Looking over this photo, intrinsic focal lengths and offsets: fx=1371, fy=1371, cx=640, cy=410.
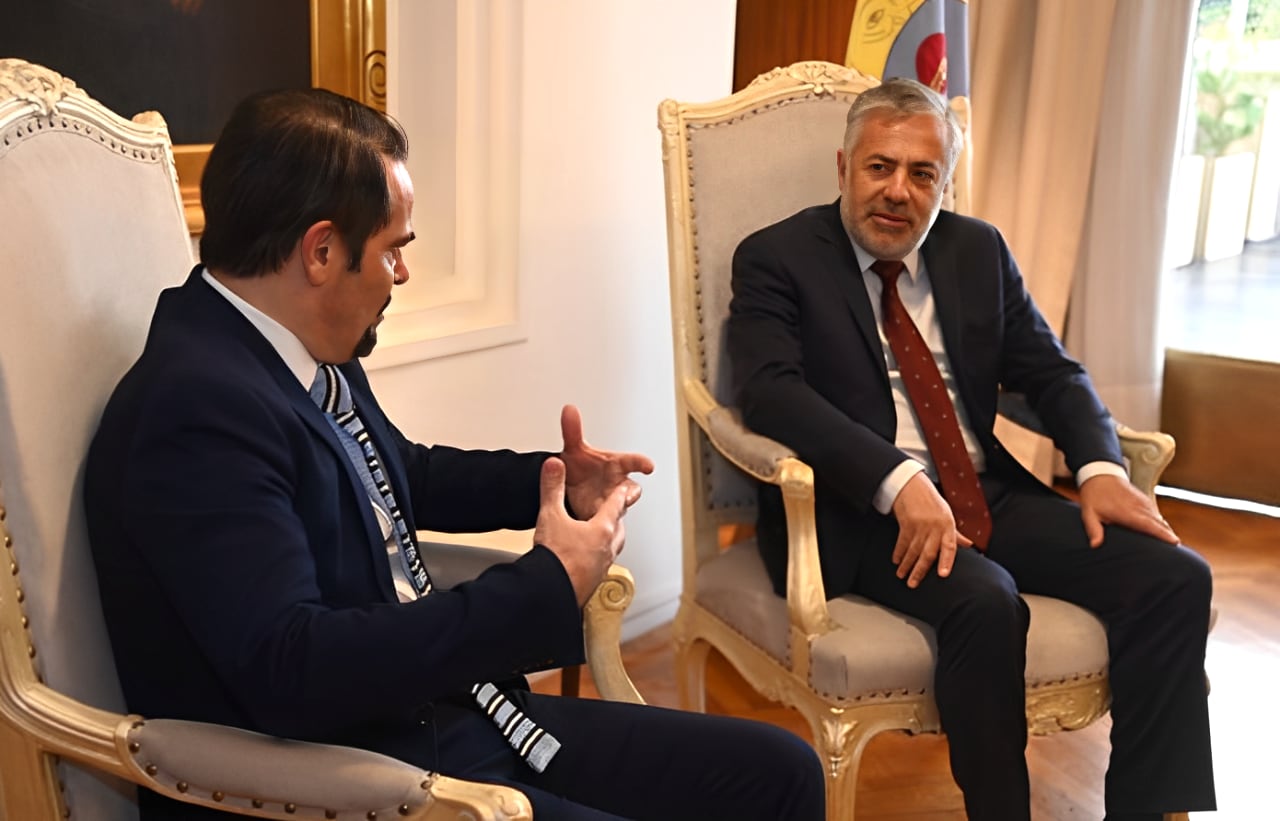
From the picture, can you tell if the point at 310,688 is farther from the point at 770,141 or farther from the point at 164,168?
the point at 770,141

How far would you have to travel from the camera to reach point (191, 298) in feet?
4.49

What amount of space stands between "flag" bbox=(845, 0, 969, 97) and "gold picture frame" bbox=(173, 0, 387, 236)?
127 centimetres

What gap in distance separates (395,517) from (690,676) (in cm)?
112

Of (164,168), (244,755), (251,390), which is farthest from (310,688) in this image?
(164,168)

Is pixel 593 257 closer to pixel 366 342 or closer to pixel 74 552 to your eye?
pixel 366 342

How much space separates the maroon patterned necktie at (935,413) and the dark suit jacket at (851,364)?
57mm

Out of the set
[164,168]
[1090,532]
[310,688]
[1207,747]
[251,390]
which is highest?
[164,168]

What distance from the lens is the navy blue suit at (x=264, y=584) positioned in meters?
1.20

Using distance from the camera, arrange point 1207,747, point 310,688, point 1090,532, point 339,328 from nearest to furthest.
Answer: point 310,688 → point 339,328 → point 1207,747 → point 1090,532

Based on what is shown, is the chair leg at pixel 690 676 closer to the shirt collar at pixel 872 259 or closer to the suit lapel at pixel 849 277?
the suit lapel at pixel 849 277

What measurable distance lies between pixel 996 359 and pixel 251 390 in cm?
154

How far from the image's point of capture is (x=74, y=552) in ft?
4.63

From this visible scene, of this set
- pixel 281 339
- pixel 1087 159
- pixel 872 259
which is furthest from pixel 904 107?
pixel 1087 159

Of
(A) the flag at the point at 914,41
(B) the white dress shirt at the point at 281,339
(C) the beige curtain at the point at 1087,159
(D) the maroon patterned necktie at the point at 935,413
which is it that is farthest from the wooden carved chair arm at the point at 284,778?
(C) the beige curtain at the point at 1087,159
